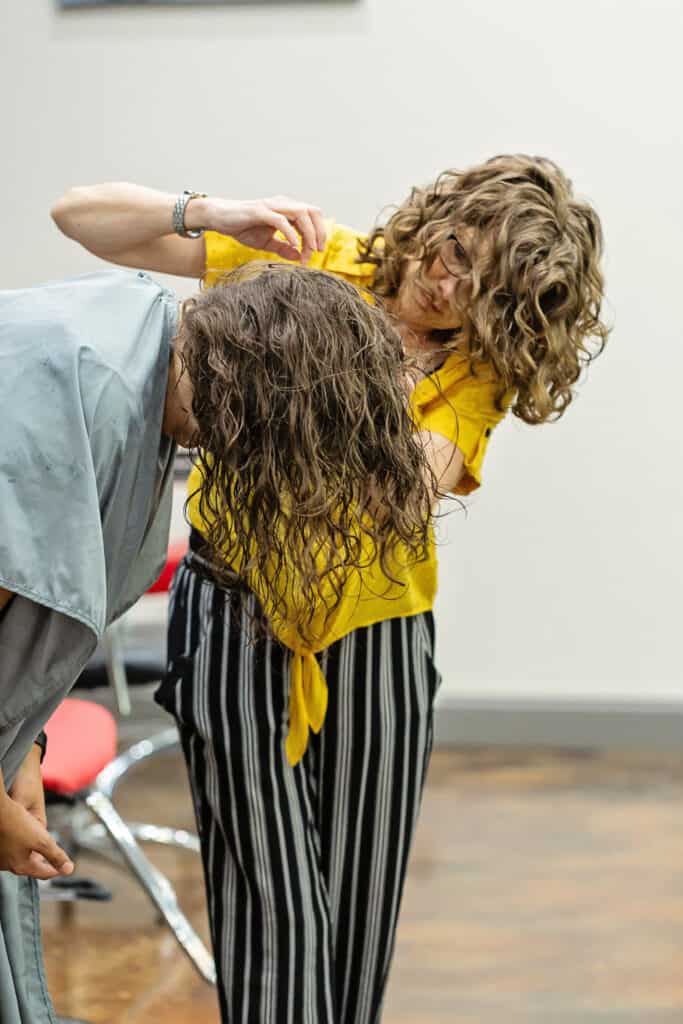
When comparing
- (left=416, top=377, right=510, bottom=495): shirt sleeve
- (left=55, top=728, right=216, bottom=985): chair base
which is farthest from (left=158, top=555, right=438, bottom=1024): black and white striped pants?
(left=55, top=728, right=216, bottom=985): chair base

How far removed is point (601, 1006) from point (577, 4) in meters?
2.49

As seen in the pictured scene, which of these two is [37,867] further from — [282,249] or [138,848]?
Result: [138,848]

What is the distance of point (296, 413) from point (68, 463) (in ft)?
0.66

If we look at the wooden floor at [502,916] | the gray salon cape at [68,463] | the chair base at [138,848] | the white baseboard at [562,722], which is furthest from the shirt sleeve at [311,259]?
the white baseboard at [562,722]

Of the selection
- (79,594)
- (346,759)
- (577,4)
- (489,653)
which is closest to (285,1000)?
(346,759)

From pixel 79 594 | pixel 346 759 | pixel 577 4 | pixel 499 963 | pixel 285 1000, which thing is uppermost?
pixel 577 4

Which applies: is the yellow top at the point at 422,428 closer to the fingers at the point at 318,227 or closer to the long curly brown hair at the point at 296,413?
the fingers at the point at 318,227

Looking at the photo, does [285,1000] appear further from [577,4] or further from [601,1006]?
[577,4]

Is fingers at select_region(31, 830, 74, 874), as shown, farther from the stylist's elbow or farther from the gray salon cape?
the stylist's elbow

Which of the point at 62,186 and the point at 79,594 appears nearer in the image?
the point at 79,594

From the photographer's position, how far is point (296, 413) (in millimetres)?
1028

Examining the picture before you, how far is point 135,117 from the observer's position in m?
3.40

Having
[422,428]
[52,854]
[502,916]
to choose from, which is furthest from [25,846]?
[502,916]

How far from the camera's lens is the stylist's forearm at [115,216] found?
5.02ft
